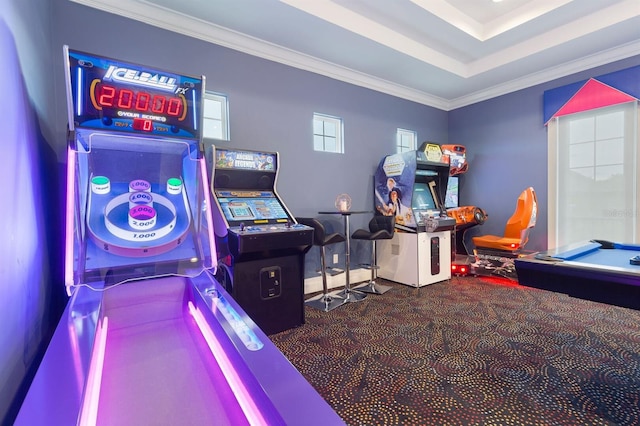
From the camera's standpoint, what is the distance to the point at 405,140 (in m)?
5.02

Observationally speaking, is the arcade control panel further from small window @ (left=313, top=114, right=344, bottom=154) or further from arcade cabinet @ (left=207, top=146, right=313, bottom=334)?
small window @ (left=313, top=114, right=344, bottom=154)

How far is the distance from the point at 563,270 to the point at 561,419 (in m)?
0.74

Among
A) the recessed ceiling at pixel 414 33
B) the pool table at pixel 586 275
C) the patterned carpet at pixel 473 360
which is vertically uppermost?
the recessed ceiling at pixel 414 33

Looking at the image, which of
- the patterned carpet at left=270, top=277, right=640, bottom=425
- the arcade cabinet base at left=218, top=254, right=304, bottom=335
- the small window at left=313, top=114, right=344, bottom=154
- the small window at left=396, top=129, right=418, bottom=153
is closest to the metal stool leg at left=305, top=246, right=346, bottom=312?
the patterned carpet at left=270, top=277, right=640, bottom=425

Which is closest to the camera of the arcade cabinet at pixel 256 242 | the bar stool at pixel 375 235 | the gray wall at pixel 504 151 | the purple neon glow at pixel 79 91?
the purple neon glow at pixel 79 91

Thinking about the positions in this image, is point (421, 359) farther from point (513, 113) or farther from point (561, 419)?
point (513, 113)

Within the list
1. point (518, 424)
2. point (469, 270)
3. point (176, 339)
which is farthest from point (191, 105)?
point (469, 270)

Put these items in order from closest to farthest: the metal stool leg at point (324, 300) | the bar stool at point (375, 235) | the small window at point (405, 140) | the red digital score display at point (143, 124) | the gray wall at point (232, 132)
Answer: the gray wall at point (232, 132) → the red digital score display at point (143, 124) → the metal stool leg at point (324, 300) → the bar stool at point (375, 235) → the small window at point (405, 140)

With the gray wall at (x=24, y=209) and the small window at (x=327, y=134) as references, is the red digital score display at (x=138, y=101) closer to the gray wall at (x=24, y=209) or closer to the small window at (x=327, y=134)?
the gray wall at (x=24, y=209)

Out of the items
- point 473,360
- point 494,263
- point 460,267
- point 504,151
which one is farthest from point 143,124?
point 504,151

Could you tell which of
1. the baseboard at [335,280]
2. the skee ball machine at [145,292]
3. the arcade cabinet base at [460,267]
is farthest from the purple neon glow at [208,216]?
the arcade cabinet base at [460,267]

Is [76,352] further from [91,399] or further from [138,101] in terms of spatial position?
[138,101]

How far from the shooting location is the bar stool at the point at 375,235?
360 cm

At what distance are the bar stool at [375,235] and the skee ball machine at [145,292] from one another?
2.13 meters
